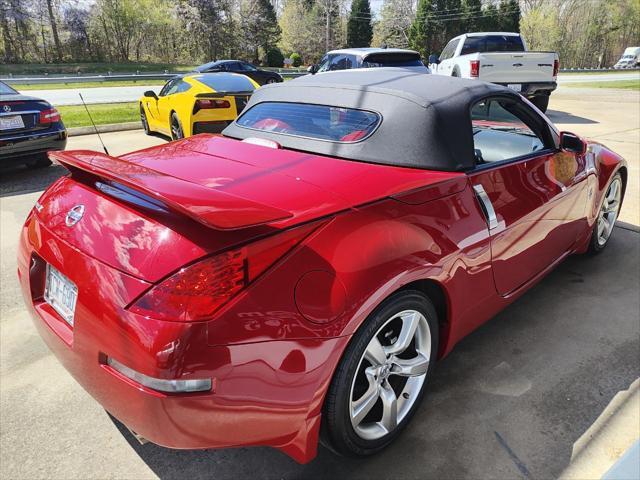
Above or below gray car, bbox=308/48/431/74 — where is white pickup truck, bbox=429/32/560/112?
below

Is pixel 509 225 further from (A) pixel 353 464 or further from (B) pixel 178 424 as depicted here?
(B) pixel 178 424

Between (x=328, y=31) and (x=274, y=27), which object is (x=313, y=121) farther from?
(x=328, y=31)

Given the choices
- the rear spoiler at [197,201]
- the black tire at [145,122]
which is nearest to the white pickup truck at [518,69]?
the black tire at [145,122]

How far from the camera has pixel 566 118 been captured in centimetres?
1186

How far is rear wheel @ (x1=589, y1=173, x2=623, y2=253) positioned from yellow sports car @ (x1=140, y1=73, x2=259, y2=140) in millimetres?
5191

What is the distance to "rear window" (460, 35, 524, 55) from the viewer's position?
1268 centimetres

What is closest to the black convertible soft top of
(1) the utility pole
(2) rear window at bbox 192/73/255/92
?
(2) rear window at bbox 192/73/255/92

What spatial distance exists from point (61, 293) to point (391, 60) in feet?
27.9

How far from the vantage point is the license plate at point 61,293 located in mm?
1806

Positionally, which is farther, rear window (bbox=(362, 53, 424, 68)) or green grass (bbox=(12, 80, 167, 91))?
green grass (bbox=(12, 80, 167, 91))

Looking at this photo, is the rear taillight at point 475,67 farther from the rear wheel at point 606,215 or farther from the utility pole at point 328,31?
the utility pole at point 328,31

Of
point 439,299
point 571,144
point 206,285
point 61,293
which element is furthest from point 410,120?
point 61,293

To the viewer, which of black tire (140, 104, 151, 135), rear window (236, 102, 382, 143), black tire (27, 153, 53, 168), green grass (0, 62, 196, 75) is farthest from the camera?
green grass (0, 62, 196, 75)

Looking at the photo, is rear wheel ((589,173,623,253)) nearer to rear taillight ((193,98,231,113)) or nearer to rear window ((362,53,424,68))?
rear taillight ((193,98,231,113))
